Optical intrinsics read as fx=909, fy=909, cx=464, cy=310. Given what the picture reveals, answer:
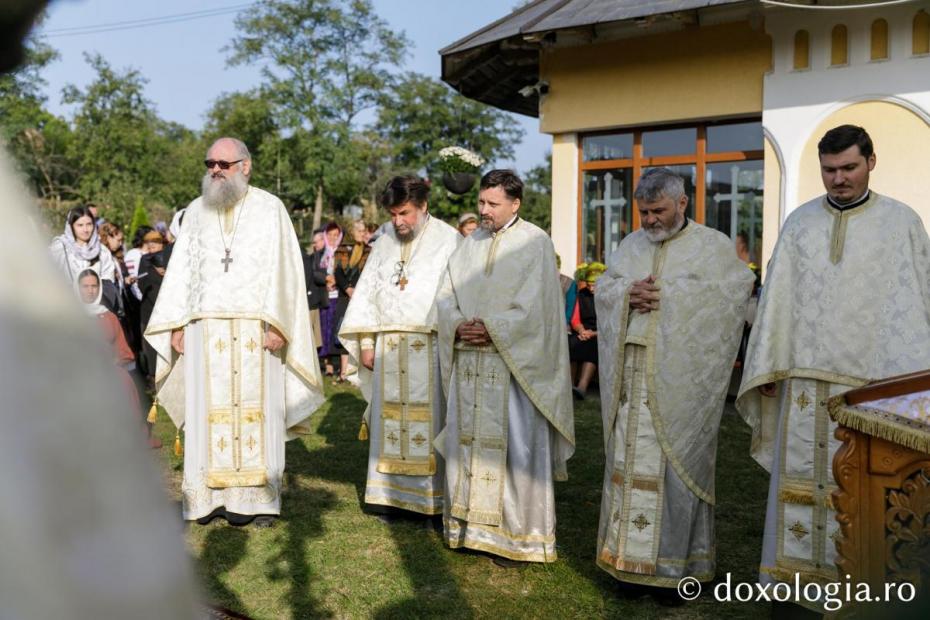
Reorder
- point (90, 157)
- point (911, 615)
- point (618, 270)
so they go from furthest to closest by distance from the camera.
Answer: point (90, 157)
point (618, 270)
point (911, 615)

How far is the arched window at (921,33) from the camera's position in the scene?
8.88 metres

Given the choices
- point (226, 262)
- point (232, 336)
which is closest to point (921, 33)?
point (226, 262)

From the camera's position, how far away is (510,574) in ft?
15.3

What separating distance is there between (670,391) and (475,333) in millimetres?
1118

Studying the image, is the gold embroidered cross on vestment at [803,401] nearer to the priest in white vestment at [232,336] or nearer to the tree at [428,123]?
the priest in white vestment at [232,336]

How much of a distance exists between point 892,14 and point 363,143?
34.4 metres

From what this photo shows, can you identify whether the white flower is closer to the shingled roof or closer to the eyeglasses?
the shingled roof

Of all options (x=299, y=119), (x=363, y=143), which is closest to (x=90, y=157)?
(x=299, y=119)

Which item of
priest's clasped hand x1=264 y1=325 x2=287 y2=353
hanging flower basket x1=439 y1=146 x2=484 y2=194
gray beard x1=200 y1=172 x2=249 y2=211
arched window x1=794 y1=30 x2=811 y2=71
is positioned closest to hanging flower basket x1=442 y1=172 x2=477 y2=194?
hanging flower basket x1=439 y1=146 x2=484 y2=194

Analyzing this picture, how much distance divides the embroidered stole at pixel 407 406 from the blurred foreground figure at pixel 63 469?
204 inches

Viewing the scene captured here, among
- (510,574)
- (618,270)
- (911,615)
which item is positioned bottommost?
(510,574)

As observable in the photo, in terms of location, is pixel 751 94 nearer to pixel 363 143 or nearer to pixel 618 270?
pixel 618 270

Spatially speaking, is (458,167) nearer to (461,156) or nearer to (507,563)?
(461,156)

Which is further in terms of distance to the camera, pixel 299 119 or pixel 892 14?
pixel 299 119
